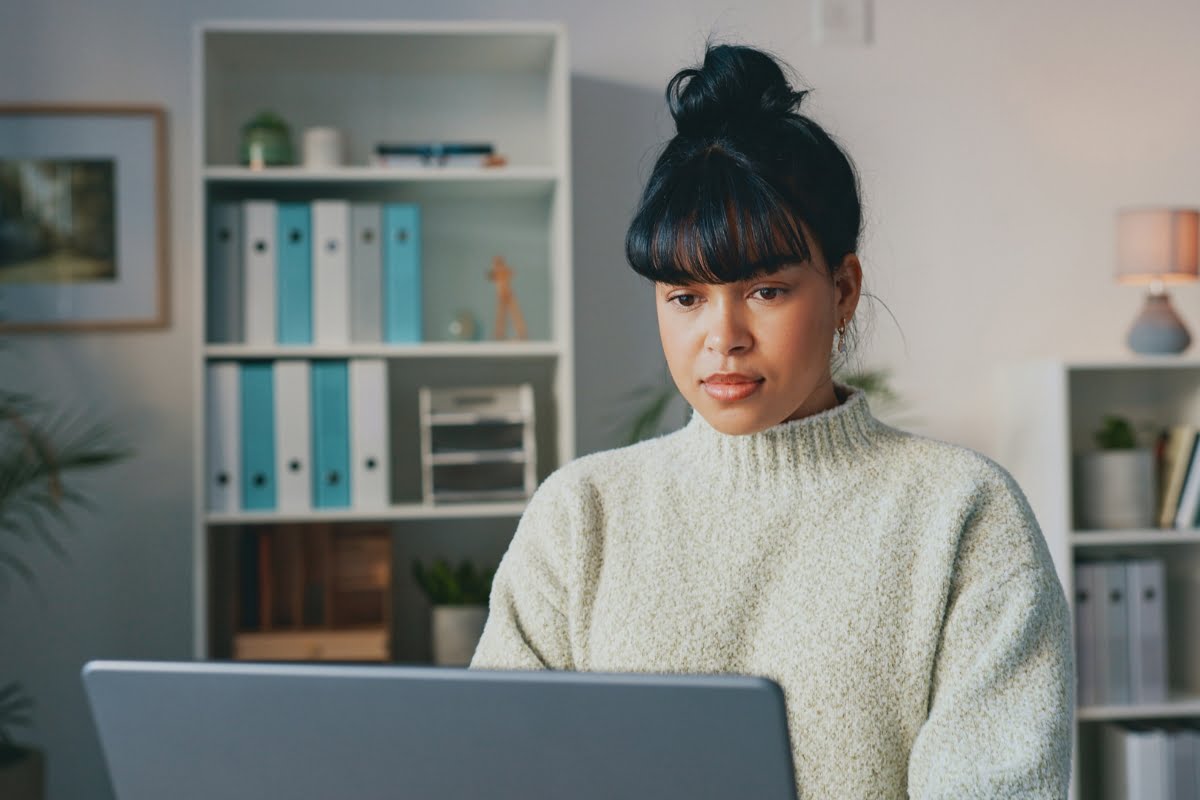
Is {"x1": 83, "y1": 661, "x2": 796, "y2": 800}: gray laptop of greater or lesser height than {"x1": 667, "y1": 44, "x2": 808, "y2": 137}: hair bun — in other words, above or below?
below

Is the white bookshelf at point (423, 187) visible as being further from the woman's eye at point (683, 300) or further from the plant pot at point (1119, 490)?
the woman's eye at point (683, 300)

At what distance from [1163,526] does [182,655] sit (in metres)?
2.22

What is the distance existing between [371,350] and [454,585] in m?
0.51

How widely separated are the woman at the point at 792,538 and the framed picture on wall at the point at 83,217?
81.7 inches

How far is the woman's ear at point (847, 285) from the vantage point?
852 millimetres

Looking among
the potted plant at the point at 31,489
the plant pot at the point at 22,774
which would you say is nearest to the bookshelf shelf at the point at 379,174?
the potted plant at the point at 31,489

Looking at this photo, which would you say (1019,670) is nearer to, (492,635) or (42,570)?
(492,635)

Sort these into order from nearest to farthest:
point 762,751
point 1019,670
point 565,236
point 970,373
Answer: point 762,751 → point 1019,670 → point 565,236 → point 970,373

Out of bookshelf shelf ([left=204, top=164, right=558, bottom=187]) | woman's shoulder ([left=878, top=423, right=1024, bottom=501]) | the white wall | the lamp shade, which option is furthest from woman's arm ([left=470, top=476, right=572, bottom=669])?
the lamp shade

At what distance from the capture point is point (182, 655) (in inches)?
108

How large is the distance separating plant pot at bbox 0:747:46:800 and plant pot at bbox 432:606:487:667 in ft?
2.57

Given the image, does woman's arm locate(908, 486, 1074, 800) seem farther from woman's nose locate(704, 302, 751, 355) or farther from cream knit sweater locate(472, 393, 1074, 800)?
woman's nose locate(704, 302, 751, 355)

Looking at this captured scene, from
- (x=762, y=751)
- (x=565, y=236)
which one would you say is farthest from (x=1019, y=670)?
(x=565, y=236)

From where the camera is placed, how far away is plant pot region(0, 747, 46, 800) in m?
2.25
